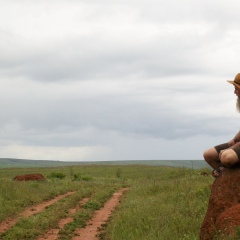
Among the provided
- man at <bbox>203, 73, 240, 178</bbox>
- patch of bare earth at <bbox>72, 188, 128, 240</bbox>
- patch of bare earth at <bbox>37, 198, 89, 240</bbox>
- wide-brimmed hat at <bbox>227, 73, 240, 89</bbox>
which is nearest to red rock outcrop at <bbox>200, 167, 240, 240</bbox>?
man at <bbox>203, 73, 240, 178</bbox>

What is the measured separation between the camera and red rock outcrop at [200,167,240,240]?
724 cm

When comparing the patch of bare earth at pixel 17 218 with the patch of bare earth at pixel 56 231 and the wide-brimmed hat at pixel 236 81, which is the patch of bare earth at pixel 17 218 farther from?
the wide-brimmed hat at pixel 236 81

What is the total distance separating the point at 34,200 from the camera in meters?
20.5

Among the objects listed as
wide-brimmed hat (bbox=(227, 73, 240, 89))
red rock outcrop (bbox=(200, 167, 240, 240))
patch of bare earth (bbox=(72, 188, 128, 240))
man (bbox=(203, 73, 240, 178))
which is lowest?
patch of bare earth (bbox=(72, 188, 128, 240))

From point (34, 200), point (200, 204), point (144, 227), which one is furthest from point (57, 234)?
point (34, 200)

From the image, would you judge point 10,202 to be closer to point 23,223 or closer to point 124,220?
point 23,223

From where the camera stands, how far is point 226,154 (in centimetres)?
739

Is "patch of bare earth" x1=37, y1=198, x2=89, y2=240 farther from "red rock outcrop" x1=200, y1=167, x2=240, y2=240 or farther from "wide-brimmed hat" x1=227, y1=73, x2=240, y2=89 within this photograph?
"wide-brimmed hat" x1=227, y1=73, x2=240, y2=89

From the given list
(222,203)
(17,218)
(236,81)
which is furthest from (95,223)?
(236,81)

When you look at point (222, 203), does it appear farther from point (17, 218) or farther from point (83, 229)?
point (17, 218)

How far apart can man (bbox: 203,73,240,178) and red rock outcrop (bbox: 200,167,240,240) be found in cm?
18

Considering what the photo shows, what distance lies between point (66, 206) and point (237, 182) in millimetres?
11158

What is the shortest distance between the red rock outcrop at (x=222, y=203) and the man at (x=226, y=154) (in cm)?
18

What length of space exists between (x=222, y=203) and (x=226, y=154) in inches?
30.3
